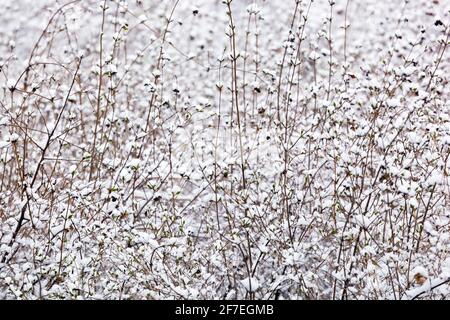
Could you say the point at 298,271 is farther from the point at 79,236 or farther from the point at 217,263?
the point at 79,236

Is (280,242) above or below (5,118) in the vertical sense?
below

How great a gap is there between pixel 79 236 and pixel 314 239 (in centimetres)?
148

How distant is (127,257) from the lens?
330 cm

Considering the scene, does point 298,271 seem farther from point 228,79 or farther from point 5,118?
point 228,79

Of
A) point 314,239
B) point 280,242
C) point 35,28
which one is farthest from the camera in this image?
point 35,28

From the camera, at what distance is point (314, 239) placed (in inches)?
141

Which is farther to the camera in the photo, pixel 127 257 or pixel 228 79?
pixel 228 79
